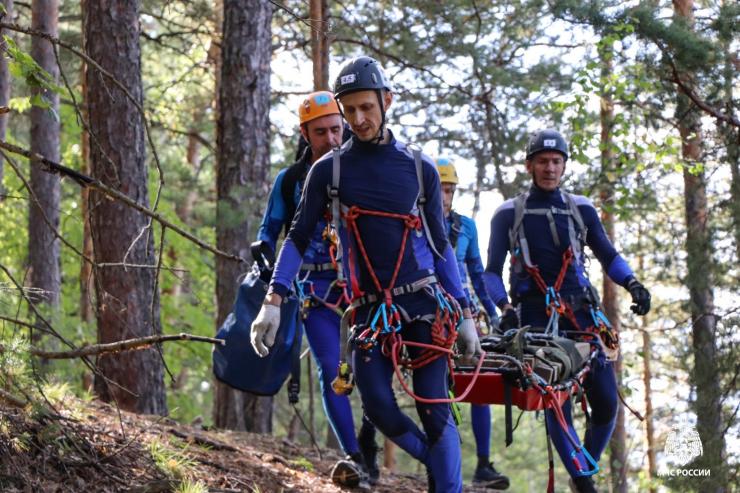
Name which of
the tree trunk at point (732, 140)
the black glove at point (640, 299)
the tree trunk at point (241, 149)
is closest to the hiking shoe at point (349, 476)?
the black glove at point (640, 299)

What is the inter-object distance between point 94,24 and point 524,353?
5179 millimetres

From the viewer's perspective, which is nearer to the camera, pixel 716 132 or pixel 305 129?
pixel 305 129

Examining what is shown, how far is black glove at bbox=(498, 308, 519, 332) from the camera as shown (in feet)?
25.2

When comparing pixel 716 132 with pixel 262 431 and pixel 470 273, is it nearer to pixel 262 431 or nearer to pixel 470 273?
pixel 470 273

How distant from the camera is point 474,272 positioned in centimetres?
948

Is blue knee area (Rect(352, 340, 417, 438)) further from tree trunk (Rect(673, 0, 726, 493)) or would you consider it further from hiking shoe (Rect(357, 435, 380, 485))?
tree trunk (Rect(673, 0, 726, 493))

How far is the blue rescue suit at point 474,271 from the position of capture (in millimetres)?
9047

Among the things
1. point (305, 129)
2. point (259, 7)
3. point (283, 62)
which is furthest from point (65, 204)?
point (305, 129)

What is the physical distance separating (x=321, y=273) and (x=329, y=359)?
63cm

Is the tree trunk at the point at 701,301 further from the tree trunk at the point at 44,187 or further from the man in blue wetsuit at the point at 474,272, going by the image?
the tree trunk at the point at 44,187

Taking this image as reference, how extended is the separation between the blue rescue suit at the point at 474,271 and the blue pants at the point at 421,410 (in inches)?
132

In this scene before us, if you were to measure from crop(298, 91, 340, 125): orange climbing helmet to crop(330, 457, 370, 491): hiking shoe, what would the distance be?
252cm

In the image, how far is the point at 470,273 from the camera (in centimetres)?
951

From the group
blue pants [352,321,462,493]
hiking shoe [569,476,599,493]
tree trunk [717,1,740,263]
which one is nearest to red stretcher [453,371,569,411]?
blue pants [352,321,462,493]
